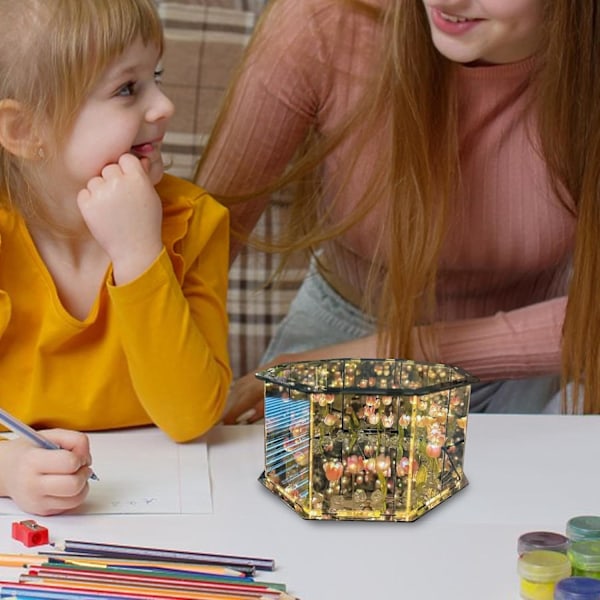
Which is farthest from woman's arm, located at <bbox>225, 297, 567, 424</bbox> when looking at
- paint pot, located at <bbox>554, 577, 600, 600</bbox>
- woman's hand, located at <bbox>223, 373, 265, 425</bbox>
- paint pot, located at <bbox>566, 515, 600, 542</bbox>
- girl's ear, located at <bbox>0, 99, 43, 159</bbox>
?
paint pot, located at <bbox>554, 577, 600, 600</bbox>

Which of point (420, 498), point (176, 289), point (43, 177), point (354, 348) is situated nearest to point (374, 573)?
point (420, 498)

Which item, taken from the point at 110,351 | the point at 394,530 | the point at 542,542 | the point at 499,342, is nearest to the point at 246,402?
the point at 110,351

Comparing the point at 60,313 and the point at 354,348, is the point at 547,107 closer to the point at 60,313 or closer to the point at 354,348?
the point at 354,348

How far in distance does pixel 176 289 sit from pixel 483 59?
0.53 m

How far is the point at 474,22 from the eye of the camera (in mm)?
1271

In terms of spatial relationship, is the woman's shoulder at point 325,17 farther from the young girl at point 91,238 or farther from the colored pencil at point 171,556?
the colored pencil at point 171,556

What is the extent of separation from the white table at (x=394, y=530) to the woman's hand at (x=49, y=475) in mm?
16

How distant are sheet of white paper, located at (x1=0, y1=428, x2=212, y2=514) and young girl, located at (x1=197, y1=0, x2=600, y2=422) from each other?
0.73 feet

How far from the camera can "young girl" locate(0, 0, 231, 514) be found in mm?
1092

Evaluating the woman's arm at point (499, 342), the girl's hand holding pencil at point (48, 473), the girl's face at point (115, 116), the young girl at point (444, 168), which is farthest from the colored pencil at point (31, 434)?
the woman's arm at point (499, 342)

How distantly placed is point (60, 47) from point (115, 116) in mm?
78

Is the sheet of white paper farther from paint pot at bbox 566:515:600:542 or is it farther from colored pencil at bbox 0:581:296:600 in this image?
paint pot at bbox 566:515:600:542

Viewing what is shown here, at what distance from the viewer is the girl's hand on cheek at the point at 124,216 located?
1099mm

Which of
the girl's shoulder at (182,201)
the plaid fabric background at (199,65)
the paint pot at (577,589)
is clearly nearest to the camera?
the paint pot at (577,589)
